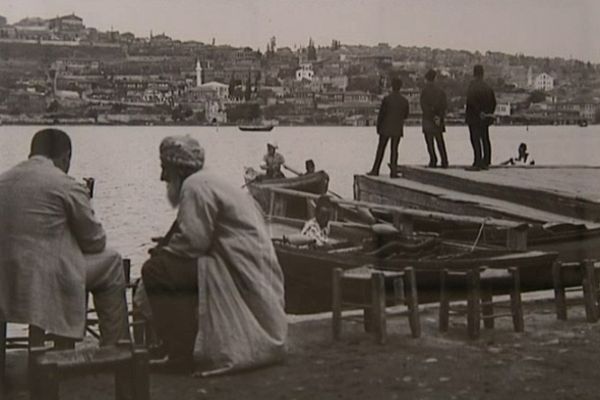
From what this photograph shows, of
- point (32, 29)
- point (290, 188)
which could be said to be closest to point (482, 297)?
point (32, 29)

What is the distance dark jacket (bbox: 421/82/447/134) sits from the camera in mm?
5540

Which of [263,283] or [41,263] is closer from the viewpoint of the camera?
[41,263]

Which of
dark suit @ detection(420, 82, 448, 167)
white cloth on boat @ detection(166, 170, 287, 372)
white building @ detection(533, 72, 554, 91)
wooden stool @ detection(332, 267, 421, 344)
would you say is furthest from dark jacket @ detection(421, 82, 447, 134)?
white cloth on boat @ detection(166, 170, 287, 372)

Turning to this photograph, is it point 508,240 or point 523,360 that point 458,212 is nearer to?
Result: point 508,240

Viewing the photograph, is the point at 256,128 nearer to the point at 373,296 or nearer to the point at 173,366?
the point at 373,296

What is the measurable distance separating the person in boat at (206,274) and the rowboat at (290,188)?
10.1ft

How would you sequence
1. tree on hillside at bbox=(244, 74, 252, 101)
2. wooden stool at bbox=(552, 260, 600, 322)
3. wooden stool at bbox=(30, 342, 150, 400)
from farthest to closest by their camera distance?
wooden stool at bbox=(552, 260, 600, 322), tree on hillside at bbox=(244, 74, 252, 101), wooden stool at bbox=(30, 342, 150, 400)

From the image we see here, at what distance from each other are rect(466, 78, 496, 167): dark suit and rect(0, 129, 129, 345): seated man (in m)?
2.41

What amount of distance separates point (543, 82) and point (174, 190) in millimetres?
2128

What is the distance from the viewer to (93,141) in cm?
434

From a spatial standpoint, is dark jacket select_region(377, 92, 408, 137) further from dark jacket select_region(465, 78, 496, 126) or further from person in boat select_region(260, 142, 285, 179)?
person in boat select_region(260, 142, 285, 179)

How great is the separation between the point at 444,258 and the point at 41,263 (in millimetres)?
2156

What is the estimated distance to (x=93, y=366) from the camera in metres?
3.25

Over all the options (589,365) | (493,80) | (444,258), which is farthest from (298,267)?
(589,365)
